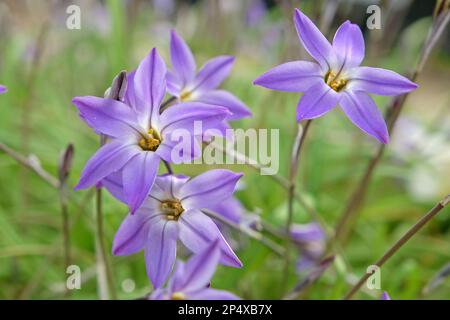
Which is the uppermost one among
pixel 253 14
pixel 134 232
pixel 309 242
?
pixel 253 14

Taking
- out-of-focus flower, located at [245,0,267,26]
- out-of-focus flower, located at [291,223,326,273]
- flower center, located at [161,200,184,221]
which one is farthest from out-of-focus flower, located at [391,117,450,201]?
flower center, located at [161,200,184,221]

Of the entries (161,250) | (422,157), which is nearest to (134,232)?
(161,250)

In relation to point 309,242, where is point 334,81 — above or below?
above

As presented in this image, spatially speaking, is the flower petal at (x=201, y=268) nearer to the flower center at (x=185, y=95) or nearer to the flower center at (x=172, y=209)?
the flower center at (x=172, y=209)

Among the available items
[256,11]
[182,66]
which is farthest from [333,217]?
[256,11]

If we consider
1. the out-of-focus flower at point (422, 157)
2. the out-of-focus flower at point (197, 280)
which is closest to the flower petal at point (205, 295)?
the out-of-focus flower at point (197, 280)

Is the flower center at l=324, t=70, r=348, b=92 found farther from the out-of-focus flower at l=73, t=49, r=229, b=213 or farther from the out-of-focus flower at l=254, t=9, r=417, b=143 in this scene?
the out-of-focus flower at l=73, t=49, r=229, b=213

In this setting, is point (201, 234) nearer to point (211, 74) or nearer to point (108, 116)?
point (108, 116)

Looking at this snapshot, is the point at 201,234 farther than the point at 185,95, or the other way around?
the point at 185,95
